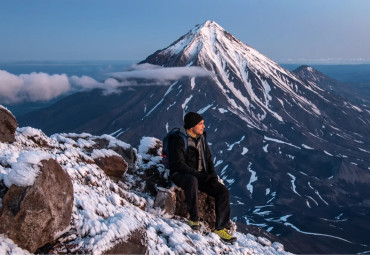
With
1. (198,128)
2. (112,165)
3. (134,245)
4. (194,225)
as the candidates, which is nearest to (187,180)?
(194,225)

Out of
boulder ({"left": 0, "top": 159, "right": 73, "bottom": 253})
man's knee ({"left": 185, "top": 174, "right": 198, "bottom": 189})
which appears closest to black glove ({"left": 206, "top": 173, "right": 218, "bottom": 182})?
man's knee ({"left": 185, "top": 174, "right": 198, "bottom": 189})

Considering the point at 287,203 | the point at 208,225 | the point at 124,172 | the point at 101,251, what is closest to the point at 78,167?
the point at 124,172

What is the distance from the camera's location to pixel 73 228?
5871 mm

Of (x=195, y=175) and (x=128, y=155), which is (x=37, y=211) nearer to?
(x=195, y=175)

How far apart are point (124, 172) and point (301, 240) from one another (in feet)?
463

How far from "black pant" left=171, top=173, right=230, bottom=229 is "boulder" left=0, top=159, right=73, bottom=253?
3.87 metres

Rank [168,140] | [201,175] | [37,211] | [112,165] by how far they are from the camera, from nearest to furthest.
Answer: [37,211]
[201,175]
[168,140]
[112,165]

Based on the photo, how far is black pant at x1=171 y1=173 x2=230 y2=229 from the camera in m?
8.96

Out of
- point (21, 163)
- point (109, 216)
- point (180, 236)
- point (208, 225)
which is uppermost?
point (21, 163)

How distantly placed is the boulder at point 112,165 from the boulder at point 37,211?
15.7 feet

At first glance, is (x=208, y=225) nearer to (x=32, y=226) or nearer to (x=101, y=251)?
(x=101, y=251)

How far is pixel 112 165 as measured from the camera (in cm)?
1081

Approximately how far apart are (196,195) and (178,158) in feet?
3.82

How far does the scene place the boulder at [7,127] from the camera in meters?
9.02
